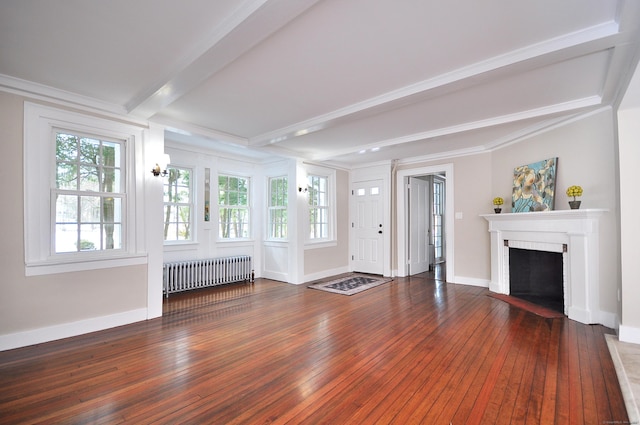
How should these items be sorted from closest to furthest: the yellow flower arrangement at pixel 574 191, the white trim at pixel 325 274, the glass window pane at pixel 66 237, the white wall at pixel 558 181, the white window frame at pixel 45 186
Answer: the white window frame at pixel 45 186 → the glass window pane at pixel 66 237 → the white wall at pixel 558 181 → the yellow flower arrangement at pixel 574 191 → the white trim at pixel 325 274

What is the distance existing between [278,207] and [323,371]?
13.9 feet

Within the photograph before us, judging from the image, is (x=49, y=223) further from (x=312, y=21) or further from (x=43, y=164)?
(x=312, y=21)

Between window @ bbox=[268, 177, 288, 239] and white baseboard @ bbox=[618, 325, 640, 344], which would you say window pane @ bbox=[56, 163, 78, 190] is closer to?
window @ bbox=[268, 177, 288, 239]

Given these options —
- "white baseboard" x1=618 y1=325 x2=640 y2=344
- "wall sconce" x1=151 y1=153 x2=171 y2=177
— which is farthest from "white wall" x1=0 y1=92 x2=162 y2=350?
"white baseboard" x1=618 y1=325 x2=640 y2=344

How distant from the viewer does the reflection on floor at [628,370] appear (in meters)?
1.93

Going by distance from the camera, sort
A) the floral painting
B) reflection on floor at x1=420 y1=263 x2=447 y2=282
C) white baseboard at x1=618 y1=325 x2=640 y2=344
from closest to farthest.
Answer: white baseboard at x1=618 y1=325 x2=640 y2=344, the floral painting, reflection on floor at x1=420 y1=263 x2=447 y2=282

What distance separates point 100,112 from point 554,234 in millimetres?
5779

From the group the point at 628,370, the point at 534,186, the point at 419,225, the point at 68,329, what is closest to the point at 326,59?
the point at 628,370

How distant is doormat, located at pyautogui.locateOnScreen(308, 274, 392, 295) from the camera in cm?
521

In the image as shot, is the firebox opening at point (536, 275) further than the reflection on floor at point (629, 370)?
Yes

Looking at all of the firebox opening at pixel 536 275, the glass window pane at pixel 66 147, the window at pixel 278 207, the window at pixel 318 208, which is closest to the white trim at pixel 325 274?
the window at pixel 318 208

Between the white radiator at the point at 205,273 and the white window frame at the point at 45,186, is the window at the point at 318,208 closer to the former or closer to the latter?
the white radiator at the point at 205,273

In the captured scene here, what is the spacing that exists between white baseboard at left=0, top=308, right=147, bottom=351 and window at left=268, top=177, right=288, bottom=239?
3039 millimetres

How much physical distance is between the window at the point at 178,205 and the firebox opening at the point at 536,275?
18.1 ft
